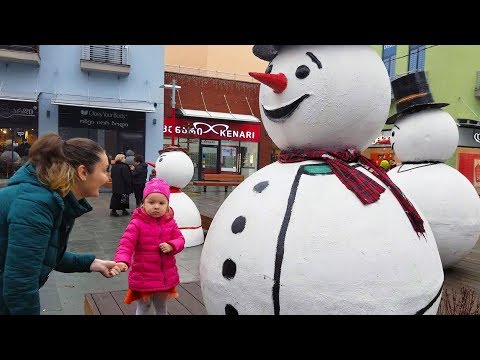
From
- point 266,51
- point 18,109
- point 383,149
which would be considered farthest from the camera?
point 383,149

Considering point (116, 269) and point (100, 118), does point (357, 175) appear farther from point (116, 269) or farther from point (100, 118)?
point (100, 118)

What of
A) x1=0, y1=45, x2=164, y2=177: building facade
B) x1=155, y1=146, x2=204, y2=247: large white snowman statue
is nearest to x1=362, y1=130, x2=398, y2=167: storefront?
x1=0, y1=45, x2=164, y2=177: building facade

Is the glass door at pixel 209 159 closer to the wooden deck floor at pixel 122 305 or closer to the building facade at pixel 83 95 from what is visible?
the building facade at pixel 83 95

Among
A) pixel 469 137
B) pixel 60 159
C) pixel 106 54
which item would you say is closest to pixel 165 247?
pixel 60 159

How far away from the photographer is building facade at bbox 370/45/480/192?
16.4 meters

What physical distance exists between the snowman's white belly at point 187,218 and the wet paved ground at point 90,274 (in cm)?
16

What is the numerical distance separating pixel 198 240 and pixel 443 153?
4056 mm

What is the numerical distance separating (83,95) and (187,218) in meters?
10.0

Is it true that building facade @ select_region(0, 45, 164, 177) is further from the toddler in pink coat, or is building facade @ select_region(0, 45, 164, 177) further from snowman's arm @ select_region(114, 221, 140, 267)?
snowman's arm @ select_region(114, 221, 140, 267)

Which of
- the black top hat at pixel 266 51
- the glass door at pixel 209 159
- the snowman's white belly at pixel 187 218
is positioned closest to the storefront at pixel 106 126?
the glass door at pixel 209 159

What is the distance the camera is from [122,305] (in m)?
3.52

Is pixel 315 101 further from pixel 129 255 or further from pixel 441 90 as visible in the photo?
pixel 441 90

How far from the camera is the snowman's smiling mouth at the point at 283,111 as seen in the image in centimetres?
225

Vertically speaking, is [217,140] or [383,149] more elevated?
[217,140]
